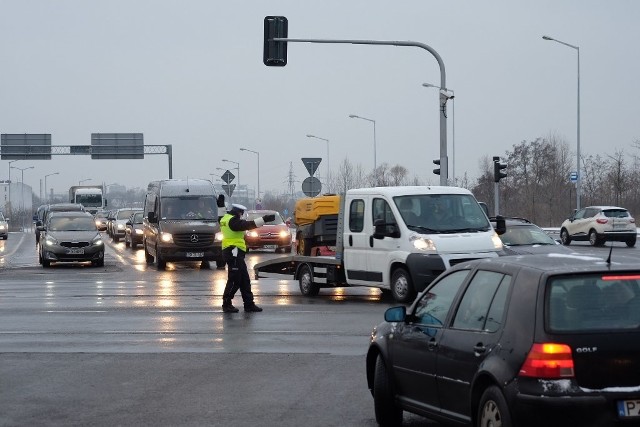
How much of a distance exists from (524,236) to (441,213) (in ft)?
23.7

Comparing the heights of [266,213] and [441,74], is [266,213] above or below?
below

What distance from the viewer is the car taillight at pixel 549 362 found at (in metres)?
6.99

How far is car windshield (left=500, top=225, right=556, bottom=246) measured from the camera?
27189mm

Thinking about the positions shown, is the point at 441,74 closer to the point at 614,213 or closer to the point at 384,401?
the point at 614,213

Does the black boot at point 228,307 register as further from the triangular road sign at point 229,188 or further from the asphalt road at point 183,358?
the triangular road sign at point 229,188

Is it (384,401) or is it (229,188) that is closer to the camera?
(384,401)

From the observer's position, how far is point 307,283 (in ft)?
74.8

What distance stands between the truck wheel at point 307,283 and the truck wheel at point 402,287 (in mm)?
2482

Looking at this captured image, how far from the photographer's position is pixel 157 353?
558 inches

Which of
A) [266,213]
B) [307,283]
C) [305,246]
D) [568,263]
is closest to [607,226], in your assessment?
[266,213]

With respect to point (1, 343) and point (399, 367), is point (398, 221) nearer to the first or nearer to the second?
point (1, 343)

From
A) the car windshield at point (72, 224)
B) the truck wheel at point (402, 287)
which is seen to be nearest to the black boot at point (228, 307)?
the truck wheel at point (402, 287)

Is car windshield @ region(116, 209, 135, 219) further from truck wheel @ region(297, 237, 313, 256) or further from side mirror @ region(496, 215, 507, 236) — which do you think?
side mirror @ region(496, 215, 507, 236)

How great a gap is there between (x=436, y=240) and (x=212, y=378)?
8568 mm
